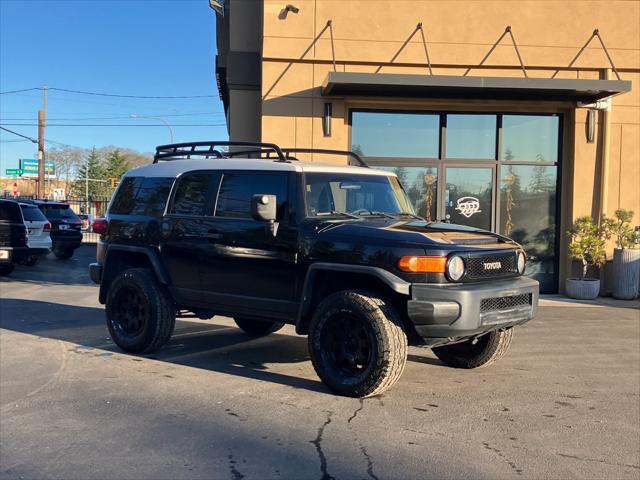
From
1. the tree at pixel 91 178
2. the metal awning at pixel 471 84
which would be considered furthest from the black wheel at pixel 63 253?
the tree at pixel 91 178

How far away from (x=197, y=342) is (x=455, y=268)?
A: 3.81 m

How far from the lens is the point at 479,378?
5.92 m

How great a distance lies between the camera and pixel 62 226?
18.6m

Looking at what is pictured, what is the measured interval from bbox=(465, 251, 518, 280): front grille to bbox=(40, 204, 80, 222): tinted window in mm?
16323

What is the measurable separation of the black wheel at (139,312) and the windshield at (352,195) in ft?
6.57

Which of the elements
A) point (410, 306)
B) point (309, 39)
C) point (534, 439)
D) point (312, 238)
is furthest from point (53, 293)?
point (534, 439)

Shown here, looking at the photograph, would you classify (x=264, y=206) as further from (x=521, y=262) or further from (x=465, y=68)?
(x=465, y=68)

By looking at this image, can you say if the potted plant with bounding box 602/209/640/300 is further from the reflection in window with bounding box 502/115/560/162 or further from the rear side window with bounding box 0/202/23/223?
the rear side window with bounding box 0/202/23/223

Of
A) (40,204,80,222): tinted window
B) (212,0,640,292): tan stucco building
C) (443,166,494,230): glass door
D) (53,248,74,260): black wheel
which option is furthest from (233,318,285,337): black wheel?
(53,248,74,260): black wheel

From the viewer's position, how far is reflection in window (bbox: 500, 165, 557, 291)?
1265cm

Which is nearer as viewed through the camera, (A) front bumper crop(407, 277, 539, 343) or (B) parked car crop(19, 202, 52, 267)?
(A) front bumper crop(407, 277, 539, 343)

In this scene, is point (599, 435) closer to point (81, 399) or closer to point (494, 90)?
point (81, 399)

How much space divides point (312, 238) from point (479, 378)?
2182 mm

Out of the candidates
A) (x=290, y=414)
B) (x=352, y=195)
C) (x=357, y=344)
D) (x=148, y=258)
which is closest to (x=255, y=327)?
(x=148, y=258)
